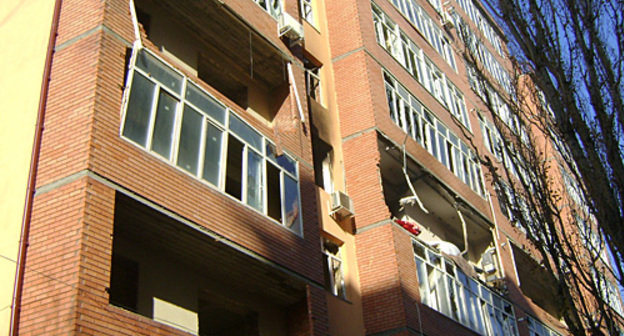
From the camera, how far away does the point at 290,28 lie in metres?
13.8

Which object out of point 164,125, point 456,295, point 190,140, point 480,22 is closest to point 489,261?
point 456,295

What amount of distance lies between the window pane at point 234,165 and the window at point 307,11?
6.53 m

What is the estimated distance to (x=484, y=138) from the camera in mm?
22766

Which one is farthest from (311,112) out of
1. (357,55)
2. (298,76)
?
(357,55)

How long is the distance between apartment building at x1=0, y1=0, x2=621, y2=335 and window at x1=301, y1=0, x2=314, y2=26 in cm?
8

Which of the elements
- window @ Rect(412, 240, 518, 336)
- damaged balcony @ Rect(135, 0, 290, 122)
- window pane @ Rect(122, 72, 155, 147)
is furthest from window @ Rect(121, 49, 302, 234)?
window @ Rect(412, 240, 518, 336)

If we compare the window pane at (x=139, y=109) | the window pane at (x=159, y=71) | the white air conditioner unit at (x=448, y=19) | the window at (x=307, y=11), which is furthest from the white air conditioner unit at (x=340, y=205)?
the white air conditioner unit at (x=448, y=19)

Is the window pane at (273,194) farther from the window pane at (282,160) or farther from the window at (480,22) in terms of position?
the window at (480,22)

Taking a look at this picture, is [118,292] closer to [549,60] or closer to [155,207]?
[155,207]

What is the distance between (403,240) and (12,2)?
8.27 metres

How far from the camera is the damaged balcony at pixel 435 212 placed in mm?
16031

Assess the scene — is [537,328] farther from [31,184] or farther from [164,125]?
[31,184]

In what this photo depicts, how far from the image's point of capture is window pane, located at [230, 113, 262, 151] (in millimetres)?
11031

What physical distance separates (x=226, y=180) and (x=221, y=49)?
102 inches
